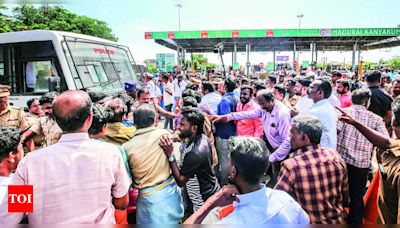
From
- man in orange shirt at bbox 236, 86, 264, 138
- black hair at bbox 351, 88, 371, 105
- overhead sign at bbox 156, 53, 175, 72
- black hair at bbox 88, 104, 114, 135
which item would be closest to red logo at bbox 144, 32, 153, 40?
overhead sign at bbox 156, 53, 175, 72

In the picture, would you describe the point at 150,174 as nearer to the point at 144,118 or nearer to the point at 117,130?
the point at 144,118

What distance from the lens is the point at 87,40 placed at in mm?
6258

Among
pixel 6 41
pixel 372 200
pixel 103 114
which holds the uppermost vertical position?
pixel 6 41

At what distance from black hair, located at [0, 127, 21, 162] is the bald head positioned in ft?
1.45

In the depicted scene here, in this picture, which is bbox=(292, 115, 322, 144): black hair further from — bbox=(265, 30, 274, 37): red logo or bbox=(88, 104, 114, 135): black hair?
bbox=(265, 30, 274, 37): red logo

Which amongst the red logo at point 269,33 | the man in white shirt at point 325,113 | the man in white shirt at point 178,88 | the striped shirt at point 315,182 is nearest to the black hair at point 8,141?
the striped shirt at point 315,182

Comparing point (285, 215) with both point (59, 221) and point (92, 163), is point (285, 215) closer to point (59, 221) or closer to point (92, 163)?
point (92, 163)

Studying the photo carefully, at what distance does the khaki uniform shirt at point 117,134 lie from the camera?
268cm

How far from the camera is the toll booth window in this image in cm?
572

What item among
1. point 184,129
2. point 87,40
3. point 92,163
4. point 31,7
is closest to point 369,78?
point 184,129

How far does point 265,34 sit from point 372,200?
22.7m

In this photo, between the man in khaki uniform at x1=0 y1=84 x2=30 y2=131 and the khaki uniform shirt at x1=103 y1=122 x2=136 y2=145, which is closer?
the khaki uniform shirt at x1=103 y1=122 x2=136 y2=145

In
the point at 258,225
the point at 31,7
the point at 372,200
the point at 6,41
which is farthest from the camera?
the point at 31,7

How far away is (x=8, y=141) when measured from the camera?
1.90 m
